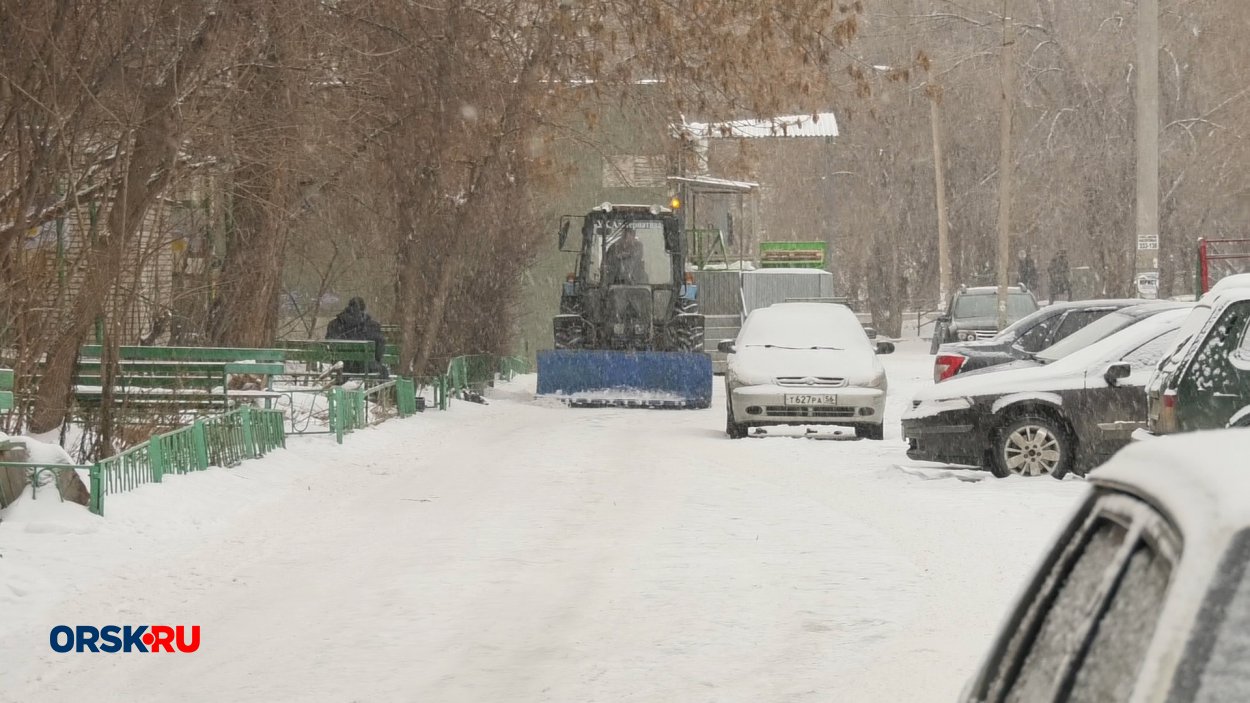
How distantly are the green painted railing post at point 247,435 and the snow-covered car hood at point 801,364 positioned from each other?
20.5ft

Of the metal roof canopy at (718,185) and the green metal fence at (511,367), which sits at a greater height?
the metal roof canopy at (718,185)

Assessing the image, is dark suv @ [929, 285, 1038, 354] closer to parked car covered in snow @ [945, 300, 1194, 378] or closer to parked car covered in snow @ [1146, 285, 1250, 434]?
parked car covered in snow @ [945, 300, 1194, 378]

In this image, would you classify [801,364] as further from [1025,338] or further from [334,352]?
[334,352]

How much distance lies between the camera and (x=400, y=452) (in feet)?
57.7

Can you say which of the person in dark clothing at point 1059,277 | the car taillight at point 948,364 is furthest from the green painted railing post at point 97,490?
the person in dark clothing at point 1059,277

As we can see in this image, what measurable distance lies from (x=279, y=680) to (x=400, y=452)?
10854mm

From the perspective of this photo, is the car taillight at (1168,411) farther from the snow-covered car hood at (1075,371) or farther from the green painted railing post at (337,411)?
the green painted railing post at (337,411)

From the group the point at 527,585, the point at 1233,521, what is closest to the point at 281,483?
Result: the point at 527,585

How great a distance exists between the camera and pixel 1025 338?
2081 cm

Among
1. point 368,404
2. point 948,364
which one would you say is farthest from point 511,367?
point 948,364

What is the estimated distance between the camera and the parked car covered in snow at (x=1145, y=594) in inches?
70.1

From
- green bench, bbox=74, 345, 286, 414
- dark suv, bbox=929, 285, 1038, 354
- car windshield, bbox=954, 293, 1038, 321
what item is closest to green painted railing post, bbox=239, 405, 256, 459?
green bench, bbox=74, 345, 286, 414

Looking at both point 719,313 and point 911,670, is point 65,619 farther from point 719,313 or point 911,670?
point 719,313

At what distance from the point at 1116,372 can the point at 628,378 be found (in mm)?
12662
